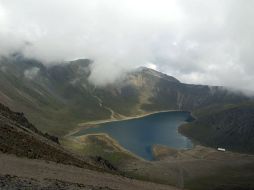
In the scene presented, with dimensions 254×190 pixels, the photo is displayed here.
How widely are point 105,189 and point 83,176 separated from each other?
17.1ft

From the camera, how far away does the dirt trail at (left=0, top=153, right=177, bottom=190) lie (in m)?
52.8

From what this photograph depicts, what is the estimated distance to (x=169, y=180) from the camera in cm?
16875

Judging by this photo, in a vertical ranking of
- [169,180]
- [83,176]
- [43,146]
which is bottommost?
[83,176]

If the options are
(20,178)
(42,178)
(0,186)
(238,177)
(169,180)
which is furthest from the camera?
(238,177)

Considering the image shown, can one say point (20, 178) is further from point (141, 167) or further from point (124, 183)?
point (141, 167)

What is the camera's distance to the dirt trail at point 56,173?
52.8 metres

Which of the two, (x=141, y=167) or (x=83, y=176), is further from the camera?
(x=141, y=167)

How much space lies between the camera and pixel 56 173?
58094 mm

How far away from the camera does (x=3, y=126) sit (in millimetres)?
70812

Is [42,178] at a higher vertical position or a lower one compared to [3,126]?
lower

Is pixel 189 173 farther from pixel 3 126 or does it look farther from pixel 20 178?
pixel 20 178

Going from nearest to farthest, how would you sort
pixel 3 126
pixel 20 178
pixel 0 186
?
pixel 0 186 < pixel 20 178 < pixel 3 126

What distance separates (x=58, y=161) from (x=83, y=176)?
Answer: 18.6 ft

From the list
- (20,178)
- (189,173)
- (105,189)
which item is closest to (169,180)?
(189,173)
